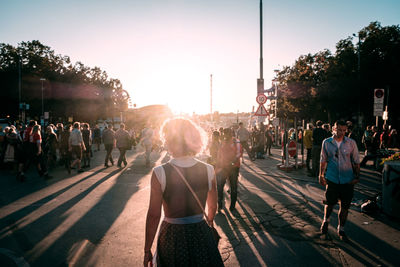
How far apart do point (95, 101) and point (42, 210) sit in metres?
47.8

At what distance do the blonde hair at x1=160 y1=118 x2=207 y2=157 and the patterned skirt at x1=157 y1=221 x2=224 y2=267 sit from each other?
55 cm

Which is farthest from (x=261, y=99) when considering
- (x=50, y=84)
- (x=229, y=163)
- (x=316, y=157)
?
(x=50, y=84)

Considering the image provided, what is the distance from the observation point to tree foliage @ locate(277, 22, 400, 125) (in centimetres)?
3056

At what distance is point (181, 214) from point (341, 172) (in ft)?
11.6

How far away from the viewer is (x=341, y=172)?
4.81 meters

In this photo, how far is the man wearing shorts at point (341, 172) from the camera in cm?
481

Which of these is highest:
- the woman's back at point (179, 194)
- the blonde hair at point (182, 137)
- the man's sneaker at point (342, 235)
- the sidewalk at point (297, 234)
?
the blonde hair at point (182, 137)

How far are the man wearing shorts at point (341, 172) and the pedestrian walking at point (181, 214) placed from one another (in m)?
3.30

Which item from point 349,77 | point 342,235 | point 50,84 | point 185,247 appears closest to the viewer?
point 185,247

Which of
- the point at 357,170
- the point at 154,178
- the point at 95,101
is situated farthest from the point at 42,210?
the point at 95,101

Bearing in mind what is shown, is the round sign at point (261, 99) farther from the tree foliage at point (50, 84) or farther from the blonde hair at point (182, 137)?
the tree foliage at point (50, 84)

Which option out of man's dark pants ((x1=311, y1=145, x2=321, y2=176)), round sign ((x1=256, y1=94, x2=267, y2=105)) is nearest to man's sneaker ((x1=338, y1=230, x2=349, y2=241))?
man's dark pants ((x1=311, y1=145, x2=321, y2=176))

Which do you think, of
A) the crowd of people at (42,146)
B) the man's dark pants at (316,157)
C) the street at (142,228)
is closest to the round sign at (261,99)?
the man's dark pants at (316,157)

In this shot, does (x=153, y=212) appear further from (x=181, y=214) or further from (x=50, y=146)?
(x=50, y=146)
